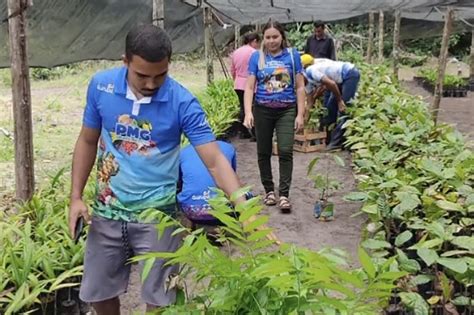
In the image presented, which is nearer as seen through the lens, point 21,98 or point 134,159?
point 134,159

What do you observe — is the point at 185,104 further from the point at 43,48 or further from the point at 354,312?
the point at 43,48

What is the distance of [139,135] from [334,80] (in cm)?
617

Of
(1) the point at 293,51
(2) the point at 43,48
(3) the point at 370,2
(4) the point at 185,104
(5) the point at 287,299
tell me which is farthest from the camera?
(3) the point at 370,2

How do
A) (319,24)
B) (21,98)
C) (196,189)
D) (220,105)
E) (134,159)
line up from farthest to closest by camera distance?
(319,24) < (220,105) < (196,189) < (21,98) < (134,159)

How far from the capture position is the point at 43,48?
6406 millimetres

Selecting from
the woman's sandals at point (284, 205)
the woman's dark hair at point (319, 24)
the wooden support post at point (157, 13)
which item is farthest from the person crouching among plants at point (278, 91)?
the woman's dark hair at point (319, 24)

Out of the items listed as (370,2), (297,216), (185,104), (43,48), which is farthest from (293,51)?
(370,2)

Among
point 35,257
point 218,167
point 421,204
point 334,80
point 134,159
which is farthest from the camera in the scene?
point 334,80

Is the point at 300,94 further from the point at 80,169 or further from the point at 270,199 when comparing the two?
the point at 80,169

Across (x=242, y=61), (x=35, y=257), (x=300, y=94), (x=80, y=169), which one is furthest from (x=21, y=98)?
(x=242, y=61)

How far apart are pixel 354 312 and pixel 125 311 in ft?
8.29

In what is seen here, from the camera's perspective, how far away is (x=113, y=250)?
278 centimetres

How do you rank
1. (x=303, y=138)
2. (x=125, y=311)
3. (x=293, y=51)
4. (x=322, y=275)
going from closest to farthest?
(x=322, y=275) < (x=125, y=311) < (x=293, y=51) < (x=303, y=138)

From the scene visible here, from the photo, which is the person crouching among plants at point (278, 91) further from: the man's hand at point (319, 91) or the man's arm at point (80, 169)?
the man's hand at point (319, 91)
